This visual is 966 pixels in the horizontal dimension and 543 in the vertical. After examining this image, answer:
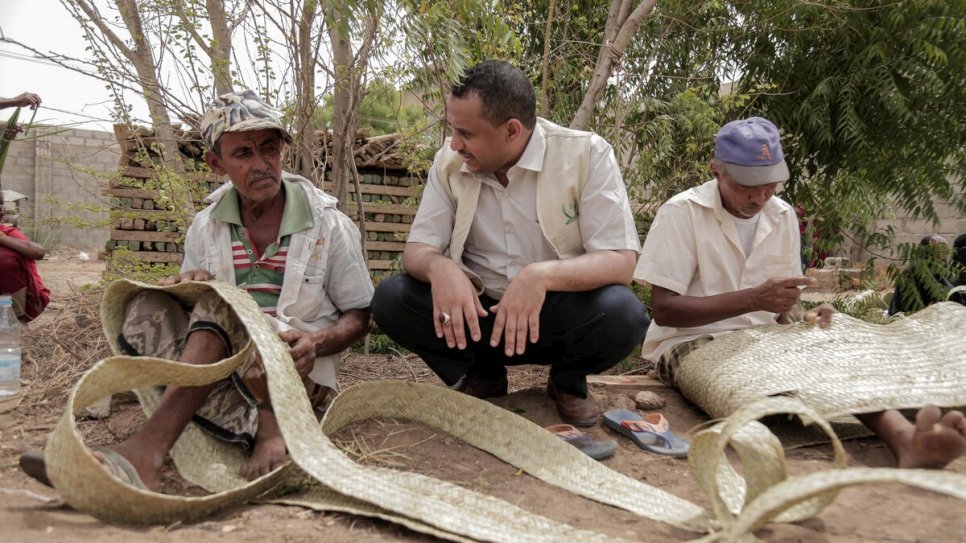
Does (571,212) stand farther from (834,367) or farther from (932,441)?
(932,441)

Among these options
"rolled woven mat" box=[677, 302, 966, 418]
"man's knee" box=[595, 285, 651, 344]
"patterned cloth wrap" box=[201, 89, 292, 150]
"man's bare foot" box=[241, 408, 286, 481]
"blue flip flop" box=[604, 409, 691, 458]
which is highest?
"patterned cloth wrap" box=[201, 89, 292, 150]

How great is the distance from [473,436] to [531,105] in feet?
3.77

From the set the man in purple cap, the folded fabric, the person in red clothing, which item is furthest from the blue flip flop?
the person in red clothing

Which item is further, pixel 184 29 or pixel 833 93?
pixel 833 93

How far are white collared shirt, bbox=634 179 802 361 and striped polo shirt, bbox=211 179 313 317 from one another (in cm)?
133

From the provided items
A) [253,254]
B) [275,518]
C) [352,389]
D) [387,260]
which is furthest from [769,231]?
[387,260]

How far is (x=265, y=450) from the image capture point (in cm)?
216

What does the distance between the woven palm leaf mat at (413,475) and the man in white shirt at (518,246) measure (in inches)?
15.4

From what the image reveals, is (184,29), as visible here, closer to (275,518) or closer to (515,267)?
(515,267)

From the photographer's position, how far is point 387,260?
261 inches

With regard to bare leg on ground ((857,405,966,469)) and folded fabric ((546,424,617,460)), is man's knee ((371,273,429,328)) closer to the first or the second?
folded fabric ((546,424,617,460))

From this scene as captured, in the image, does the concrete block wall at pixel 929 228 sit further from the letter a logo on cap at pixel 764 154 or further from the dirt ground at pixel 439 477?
the dirt ground at pixel 439 477

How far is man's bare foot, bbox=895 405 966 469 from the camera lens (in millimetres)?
2016

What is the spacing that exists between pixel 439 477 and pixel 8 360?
1.98m
